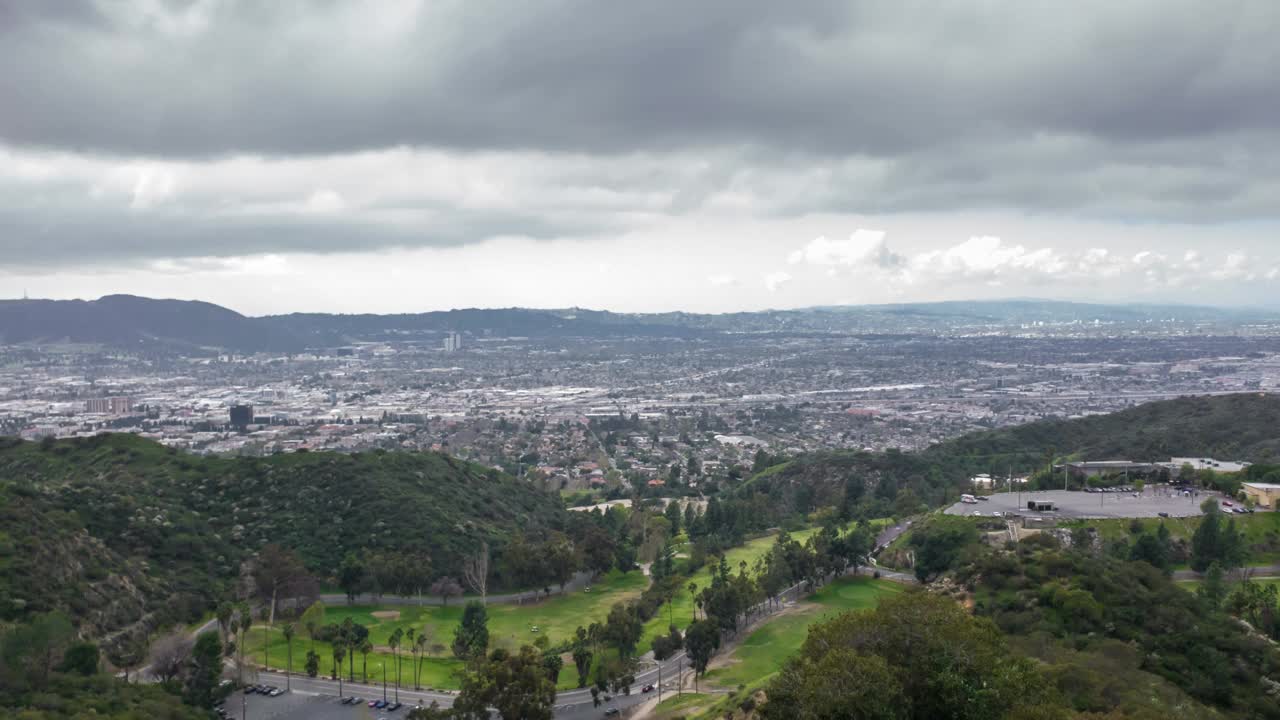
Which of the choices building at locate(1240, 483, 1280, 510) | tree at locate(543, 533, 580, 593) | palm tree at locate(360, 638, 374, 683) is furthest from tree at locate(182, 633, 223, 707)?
building at locate(1240, 483, 1280, 510)

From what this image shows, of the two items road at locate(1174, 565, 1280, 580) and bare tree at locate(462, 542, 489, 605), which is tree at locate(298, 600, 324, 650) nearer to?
bare tree at locate(462, 542, 489, 605)

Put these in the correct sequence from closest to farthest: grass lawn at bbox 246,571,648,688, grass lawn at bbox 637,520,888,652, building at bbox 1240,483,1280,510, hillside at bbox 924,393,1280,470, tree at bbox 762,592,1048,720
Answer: tree at bbox 762,592,1048,720 → grass lawn at bbox 246,571,648,688 → grass lawn at bbox 637,520,888,652 → building at bbox 1240,483,1280,510 → hillside at bbox 924,393,1280,470

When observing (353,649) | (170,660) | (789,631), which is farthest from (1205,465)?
(170,660)

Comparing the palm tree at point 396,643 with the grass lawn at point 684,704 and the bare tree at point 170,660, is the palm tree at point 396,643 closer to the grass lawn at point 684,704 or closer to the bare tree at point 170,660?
the bare tree at point 170,660

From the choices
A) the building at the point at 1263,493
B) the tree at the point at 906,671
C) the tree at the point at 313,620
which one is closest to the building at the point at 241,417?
the tree at the point at 313,620

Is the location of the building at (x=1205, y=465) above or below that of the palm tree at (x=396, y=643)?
above

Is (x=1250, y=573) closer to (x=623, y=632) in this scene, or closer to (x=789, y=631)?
(x=789, y=631)

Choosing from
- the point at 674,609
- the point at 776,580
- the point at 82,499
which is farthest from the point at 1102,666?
the point at 82,499
